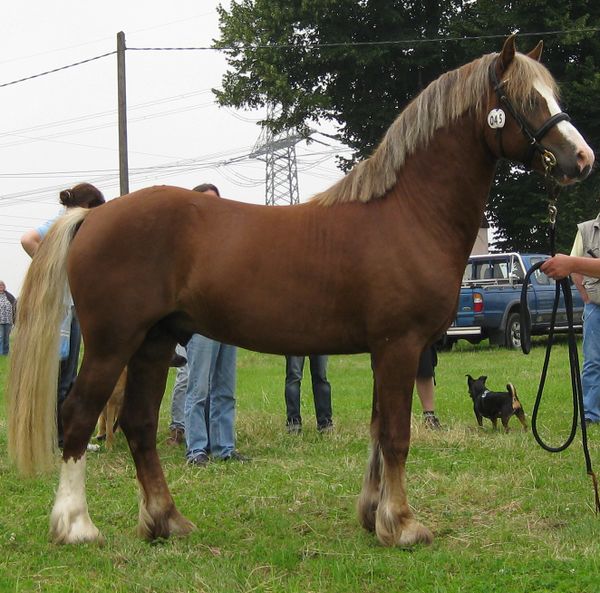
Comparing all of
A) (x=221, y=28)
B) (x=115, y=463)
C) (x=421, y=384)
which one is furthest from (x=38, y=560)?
(x=221, y=28)

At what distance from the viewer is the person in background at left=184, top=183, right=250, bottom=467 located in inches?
249

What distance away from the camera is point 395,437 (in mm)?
4082

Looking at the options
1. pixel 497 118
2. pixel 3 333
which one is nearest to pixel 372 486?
pixel 497 118

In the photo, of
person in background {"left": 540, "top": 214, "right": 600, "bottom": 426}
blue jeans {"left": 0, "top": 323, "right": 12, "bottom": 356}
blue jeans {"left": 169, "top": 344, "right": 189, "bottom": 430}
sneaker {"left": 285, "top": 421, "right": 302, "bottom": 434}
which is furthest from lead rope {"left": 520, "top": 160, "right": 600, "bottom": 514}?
blue jeans {"left": 0, "top": 323, "right": 12, "bottom": 356}

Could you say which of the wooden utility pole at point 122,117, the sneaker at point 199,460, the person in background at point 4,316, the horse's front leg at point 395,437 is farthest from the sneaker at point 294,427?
the person in background at point 4,316

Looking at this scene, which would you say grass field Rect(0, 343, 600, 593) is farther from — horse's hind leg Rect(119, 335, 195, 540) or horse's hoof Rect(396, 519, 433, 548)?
horse's hind leg Rect(119, 335, 195, 540)

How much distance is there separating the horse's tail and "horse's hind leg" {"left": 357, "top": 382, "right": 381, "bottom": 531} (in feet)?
5.90

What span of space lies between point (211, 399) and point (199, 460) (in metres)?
0.55

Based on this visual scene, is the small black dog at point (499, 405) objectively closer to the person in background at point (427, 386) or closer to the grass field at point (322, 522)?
the grass field at point (322, 522)

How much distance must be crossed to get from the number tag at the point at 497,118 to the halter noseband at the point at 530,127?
0.11 ft

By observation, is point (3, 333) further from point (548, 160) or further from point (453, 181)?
point (548, 160)

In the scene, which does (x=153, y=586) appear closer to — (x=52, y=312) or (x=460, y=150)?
(x=52, y=312)

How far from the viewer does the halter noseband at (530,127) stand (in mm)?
3977

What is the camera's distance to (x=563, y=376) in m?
11.8
